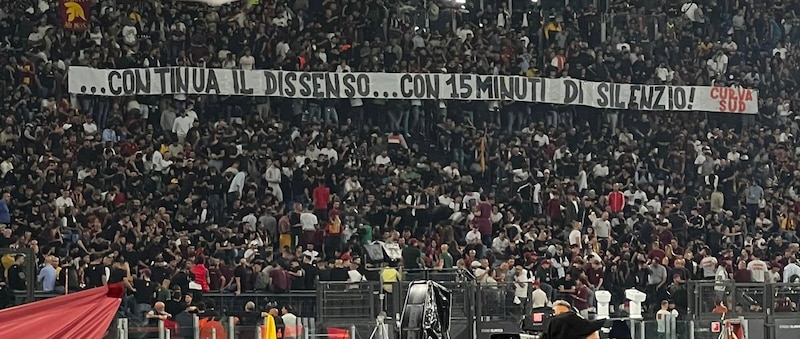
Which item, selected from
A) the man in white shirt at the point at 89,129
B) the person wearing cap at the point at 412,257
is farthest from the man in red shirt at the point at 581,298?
the man in white shirt at the point at 89,129

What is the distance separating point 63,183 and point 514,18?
10.5 metres

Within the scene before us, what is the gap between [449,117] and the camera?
28.5 meters

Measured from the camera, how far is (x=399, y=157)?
89.5 feet

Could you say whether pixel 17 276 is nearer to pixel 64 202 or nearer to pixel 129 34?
pixel 64 202

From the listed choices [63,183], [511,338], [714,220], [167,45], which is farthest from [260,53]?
[511,338]

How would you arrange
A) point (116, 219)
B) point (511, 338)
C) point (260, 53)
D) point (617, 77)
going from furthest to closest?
point (617, 77) < point (260, 53) < point (116, 219) < point (511, 338)

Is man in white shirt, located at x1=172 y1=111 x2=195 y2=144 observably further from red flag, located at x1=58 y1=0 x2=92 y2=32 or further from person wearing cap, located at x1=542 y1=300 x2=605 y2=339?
person wearing cap, located at x1=542 y1=300 x2=605 y2=339

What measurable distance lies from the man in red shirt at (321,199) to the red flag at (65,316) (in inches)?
758

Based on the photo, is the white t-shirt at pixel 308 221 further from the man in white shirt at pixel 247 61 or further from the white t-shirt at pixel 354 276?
the man in white shirt at pixel 247 61

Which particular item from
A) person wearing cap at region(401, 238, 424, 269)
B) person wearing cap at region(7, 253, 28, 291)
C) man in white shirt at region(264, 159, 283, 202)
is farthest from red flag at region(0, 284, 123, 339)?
man in white shirt at region(264, 159, 283, 202)

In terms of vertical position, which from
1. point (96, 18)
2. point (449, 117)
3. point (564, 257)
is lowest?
point (564, 257)

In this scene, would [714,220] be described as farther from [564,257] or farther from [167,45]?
[167,45]

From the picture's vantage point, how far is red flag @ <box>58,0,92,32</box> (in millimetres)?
26812

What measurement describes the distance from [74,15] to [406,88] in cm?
626
